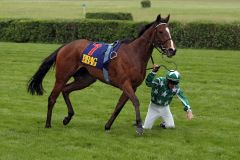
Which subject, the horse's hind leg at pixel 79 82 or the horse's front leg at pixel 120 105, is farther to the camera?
the horse's hind leg at pixel 79 82

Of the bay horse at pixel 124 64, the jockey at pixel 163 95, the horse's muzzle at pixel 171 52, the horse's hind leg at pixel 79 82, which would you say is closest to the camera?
the horse's muzzle at pixel 171 52

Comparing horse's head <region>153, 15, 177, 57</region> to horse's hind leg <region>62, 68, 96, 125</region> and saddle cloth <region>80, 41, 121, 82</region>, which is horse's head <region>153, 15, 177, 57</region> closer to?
saddle cloth <region>80, 41, 121, 82</region>

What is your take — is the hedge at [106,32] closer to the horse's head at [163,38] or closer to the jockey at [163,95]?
the jockey at [163,95]

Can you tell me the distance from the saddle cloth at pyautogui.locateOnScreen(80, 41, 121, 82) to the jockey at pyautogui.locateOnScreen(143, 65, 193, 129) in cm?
69

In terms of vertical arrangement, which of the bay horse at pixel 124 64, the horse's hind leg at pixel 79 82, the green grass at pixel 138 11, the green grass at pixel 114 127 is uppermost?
the bay horse at pixel 124 64

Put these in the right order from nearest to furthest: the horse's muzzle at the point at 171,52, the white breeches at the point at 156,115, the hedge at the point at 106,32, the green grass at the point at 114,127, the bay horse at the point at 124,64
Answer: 1. the green grass at the point at 114,127
2. the horse's muzzle at the point at 171,52
3. the bay horse at the point at 124,64
4. the white breeches at the point at 156,115
5. the hedge at the point at 106,32

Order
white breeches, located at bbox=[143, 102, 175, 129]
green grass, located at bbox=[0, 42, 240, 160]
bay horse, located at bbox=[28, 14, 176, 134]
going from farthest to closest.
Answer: white breeches, located at bbox=[143, 102, 175, 129]
bay horse, located at bbox=[28, 14, 176, 134]
green grass, located at bbox=[0, 42, 240, 160]

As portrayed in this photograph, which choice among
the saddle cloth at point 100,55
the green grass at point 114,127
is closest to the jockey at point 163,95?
the green grass at point 114,127

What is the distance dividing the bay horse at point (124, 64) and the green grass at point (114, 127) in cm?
42

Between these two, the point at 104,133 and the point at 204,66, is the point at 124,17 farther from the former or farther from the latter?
the point at 104,133

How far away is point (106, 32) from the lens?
24.8 m

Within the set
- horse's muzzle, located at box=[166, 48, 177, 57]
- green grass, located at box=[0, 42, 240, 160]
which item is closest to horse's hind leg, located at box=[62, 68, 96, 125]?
green grass, located at box=[0, 42, 240, 160]

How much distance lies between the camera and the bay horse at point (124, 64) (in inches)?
322

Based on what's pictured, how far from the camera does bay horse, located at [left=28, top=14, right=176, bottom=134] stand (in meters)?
8.17
